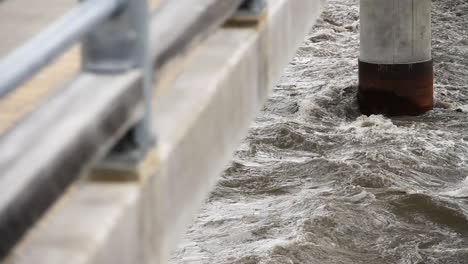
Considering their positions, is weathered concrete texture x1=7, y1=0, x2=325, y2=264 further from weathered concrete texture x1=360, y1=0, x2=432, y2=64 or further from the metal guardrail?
weathered concrete texture x1=360, y1=0, x2=432, y2=64

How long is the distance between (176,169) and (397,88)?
11534 mm

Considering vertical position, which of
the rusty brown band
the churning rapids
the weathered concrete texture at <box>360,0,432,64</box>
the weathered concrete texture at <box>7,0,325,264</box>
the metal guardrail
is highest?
the metal guardrail

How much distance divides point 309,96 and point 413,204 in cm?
451

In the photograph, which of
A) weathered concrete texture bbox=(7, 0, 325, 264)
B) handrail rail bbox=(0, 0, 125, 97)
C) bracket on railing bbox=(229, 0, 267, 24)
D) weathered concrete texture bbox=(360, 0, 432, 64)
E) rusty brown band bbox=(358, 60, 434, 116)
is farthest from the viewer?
rusty brown band bbox=(358, 60, 434, 116)

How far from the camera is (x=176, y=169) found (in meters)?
2.20

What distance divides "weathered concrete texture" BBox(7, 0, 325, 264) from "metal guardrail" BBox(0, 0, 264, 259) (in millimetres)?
99

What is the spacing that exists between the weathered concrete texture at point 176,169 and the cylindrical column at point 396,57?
978 cm

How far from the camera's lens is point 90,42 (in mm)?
1806

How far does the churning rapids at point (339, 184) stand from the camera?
8844 mm

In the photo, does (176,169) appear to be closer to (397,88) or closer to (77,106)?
(77,106)

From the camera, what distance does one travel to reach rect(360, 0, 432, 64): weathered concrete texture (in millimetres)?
13180

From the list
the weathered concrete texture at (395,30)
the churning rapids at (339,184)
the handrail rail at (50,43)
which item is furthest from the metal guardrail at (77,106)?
the weathered concrete texture at (395,30)

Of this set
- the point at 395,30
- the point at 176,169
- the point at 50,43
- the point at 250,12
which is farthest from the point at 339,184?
the point at 50,43

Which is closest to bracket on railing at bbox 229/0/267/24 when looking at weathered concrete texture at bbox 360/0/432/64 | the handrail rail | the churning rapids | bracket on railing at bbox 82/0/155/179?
bracket on railing at bbox 82/0/155/179
